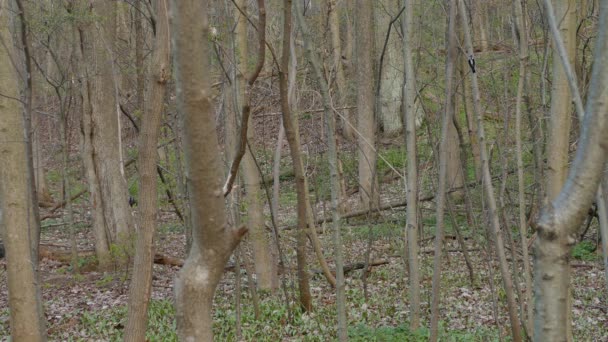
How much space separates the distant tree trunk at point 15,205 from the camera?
614 centimetres

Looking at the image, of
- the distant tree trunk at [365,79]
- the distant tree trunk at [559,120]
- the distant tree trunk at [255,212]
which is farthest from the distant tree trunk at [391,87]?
the distant tree trunk at [559,120]

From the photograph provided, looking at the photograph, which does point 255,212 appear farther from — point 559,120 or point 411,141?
point 559,120

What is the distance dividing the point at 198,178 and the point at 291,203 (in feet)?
50.9

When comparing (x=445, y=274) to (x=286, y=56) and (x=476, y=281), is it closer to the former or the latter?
(x=476, y=281)

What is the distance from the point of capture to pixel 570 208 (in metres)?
1.50

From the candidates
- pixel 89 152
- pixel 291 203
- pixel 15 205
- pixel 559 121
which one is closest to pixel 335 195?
pixel 559 121

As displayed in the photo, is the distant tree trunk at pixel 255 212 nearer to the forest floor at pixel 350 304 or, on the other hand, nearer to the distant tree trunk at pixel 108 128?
the forest floor at pixel 350 304

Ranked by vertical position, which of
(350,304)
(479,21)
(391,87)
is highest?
(479,21)

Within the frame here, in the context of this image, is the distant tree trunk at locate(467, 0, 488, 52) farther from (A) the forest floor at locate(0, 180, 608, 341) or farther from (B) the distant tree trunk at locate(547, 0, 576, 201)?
(B) the distant tree trunk at locate(547, 0, 576, 201)

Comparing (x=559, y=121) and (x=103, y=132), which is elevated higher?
(x=103, y=132)

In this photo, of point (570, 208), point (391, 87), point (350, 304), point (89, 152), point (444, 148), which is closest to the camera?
point (570, 208)

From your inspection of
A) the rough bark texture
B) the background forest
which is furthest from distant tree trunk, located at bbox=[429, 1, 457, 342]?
the rough bark texture

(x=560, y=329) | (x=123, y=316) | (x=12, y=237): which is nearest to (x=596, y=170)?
(x=560, y=329)

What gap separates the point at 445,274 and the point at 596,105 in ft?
29.2
